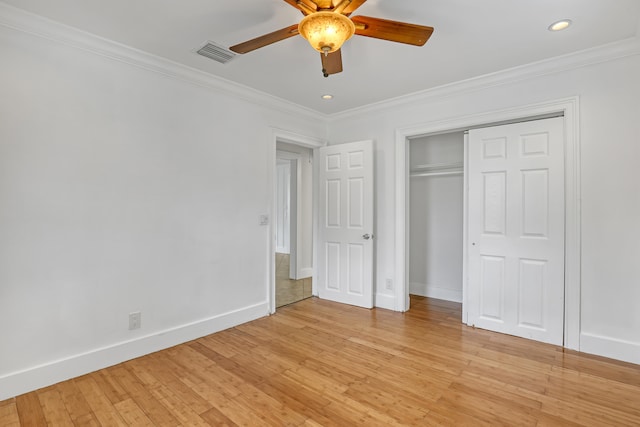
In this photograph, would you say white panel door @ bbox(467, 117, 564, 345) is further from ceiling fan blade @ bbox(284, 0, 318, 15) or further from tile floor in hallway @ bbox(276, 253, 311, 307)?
ceiling fan blade @ bbox(284, 0, 318, 15)

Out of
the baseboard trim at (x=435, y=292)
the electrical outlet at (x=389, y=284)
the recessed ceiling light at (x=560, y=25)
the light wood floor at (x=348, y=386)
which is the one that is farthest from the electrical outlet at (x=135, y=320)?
the recessed ceiling light at (x=560, y=25)

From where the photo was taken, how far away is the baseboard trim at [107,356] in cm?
217

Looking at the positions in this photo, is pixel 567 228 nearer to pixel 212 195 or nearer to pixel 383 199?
pixel 383 199

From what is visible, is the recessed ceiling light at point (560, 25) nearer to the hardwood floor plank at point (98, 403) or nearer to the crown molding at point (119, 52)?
the crown molding at point (119, 52)

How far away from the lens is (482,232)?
11.0 feet

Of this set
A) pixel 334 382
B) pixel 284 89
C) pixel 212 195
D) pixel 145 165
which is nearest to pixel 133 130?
pixel 145 165

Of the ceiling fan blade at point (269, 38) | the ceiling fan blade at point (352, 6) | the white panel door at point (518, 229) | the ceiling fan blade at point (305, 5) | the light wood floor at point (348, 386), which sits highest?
the ceiling fan blade at point (305, 5)

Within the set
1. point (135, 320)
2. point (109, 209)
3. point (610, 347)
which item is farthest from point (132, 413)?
point (610, 347)

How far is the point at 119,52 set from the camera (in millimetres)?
2590

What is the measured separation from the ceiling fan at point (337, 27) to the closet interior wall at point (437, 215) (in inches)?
103

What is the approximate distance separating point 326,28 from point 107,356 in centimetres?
288

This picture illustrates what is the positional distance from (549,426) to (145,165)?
3.46 meters

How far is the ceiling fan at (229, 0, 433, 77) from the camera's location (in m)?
1.68

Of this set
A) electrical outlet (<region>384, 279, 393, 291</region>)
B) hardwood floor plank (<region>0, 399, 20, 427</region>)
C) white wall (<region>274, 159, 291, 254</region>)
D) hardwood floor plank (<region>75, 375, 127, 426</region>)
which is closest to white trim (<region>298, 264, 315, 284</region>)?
electrical outlet (<region>384, 279, 393, 291</region>)
